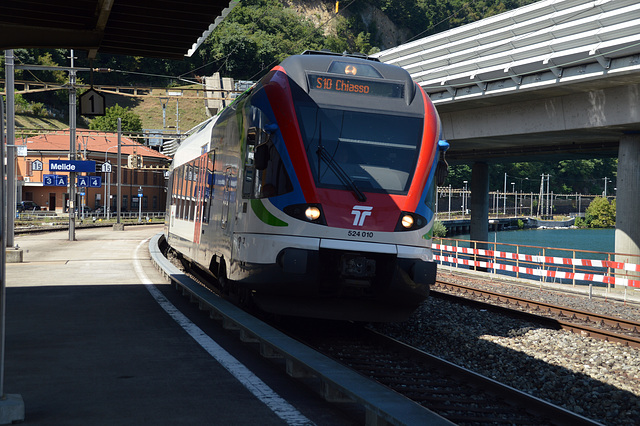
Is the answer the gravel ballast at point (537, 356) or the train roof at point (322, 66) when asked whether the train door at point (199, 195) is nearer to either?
the gravel ballast at point (537, 356)

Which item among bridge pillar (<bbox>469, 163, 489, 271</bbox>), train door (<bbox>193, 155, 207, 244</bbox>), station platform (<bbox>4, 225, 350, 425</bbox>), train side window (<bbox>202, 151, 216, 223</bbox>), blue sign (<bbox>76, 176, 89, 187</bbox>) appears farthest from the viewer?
blue sign (<bbox>76, 176, 89, 187</bbox>)

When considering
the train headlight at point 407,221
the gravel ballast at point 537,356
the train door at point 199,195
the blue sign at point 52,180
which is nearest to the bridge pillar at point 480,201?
the gravel ballast at point 537,356

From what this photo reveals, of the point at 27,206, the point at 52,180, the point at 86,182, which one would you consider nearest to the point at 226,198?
the point at 86,182

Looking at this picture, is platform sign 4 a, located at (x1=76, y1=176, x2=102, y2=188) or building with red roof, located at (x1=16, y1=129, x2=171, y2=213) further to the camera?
building with red roof, located at (x1=16, y1=129, x2=171, y2=213)

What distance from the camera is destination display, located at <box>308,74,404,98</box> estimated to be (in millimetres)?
10227

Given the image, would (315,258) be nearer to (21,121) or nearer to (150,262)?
(150,262)

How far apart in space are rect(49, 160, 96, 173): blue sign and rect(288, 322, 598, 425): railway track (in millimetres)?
27721

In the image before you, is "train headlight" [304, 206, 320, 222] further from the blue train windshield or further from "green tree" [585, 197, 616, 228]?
"green tree" [585, 197, 616, 228]

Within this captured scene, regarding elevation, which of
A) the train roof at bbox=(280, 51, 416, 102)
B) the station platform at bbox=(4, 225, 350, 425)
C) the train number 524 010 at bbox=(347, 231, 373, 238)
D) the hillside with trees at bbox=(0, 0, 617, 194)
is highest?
the hillside with trees at bbox=(0, 0, 617, 194)

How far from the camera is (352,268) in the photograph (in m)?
9.53

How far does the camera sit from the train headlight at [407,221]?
383 inches

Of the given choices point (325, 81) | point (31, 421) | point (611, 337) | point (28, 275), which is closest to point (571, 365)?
point (611, 337)

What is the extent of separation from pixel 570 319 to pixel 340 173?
7.22 m

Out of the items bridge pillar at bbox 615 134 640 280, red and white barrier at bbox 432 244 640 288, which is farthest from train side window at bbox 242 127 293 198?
bridge pillar at bbox 615 134 640 280
